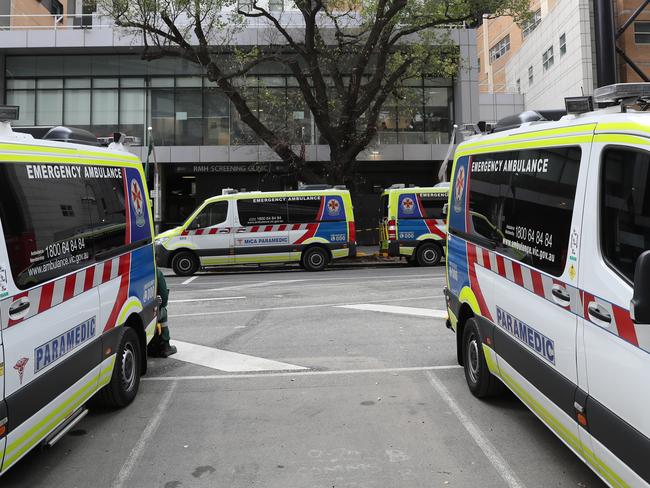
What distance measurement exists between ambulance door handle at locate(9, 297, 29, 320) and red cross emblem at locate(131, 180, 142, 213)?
7.69 feet

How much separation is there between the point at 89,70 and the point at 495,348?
28004 mm

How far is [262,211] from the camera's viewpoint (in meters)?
16.6

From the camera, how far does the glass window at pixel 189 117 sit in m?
27.4

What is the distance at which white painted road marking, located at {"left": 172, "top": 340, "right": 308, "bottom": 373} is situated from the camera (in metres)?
6.31

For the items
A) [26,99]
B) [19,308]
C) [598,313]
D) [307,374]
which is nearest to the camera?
[598,313]

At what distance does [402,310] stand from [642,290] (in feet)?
23.6

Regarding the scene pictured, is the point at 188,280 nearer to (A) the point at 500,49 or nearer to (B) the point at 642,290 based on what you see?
(B) the point at 642,290

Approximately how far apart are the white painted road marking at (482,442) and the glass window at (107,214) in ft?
10.8

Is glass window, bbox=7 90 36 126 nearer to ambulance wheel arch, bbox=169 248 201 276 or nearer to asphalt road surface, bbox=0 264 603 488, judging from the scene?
ambulance wheel arch, bbox=169 248 201 276

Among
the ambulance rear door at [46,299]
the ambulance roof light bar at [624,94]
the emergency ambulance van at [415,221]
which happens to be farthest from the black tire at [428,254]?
the ambulance roof light bar at [624,94]

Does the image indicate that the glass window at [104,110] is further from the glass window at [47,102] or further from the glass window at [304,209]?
the glass window at [304,209]

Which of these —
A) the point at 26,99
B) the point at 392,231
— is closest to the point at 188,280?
the point at 392,231

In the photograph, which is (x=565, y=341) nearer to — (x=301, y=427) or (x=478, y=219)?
(x=478, y=219)

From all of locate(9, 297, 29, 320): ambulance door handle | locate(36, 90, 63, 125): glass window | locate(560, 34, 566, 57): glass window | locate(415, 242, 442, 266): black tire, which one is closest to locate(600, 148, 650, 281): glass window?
locate(9, 297, 29, 320): ambulance door handle
